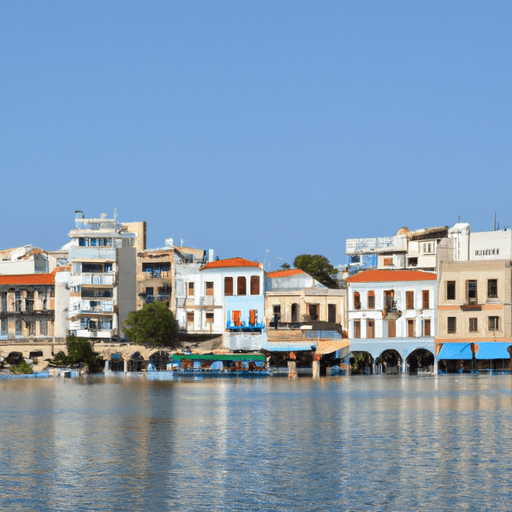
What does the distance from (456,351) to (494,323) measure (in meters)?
3.66

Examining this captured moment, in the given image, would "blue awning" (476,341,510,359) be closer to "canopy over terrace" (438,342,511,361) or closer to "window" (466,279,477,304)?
"canopy over terrace" (438,342,511,361)

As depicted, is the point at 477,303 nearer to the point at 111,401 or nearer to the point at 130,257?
the point at 130,257

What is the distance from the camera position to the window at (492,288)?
273 ft

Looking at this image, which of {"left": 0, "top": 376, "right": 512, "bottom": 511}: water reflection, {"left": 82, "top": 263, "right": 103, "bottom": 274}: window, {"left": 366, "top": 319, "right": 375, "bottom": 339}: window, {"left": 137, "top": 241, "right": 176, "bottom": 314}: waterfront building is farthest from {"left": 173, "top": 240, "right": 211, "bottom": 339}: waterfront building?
{"left": 0, "top": 376, "right": 512, "bottom": 511}: water reflection

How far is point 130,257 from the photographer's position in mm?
97000

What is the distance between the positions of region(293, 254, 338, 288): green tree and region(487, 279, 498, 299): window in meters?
21.9

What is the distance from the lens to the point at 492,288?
3278 inches

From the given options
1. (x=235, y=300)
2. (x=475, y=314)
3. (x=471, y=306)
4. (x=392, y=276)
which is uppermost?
(x=392, y=276)

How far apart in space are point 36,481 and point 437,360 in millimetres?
61044

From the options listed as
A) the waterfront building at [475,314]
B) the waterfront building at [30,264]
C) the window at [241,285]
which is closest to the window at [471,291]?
the waterfront building at [475,314]

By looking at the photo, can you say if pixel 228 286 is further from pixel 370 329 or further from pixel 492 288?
pixel 492 288

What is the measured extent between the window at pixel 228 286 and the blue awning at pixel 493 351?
2145 cm

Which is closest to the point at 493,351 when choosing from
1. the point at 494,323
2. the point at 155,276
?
the point at 494,323

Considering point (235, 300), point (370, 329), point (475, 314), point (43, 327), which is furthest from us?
point (43, 327)
